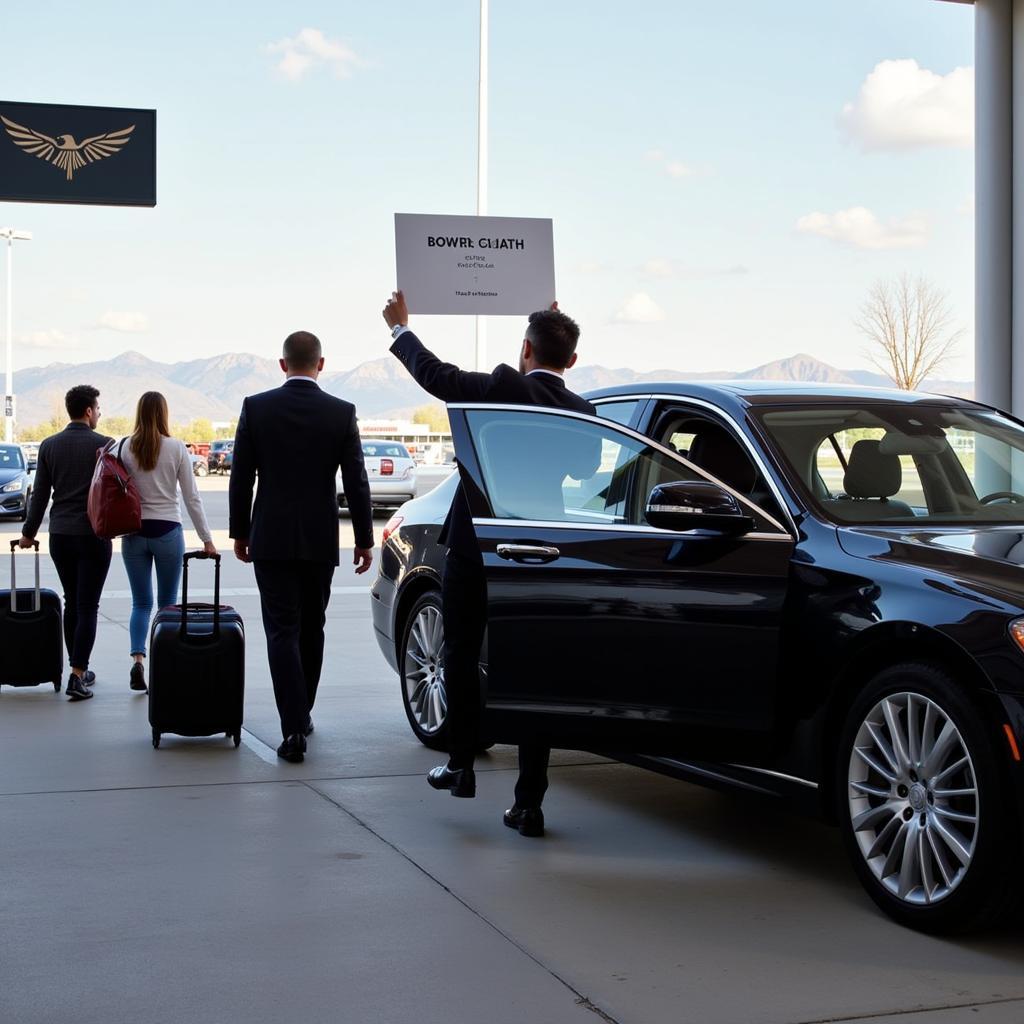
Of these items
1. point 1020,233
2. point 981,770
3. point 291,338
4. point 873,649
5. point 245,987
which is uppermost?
point 1020,233

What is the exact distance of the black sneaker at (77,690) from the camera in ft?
27.6

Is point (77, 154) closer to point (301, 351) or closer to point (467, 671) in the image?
point (301, 351)

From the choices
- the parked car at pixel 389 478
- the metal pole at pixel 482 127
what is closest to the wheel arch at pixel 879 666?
the metal pole at pixel 482 127

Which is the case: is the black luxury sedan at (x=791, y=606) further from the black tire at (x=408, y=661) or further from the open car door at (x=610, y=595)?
the black tire at (x=408, y=661)

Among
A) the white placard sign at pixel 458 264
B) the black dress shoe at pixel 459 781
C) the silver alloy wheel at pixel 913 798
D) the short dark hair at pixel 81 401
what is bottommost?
the black dress shoe at pixel 459 781

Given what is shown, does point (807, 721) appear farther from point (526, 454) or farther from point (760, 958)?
point (526, 454)

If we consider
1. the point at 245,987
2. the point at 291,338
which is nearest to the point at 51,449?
the point at 291,338

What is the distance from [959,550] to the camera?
4492mm

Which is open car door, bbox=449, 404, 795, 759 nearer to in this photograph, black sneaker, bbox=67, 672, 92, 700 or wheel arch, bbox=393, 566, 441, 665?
wheel arch, bbox=393, 566, 441, 665

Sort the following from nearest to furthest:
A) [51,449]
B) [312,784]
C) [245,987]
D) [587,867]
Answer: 1. [245,987]
2. [587,867]
3. [312,784]
4. [51,449]

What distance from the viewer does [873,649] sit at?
4473 mm

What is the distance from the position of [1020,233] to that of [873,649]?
7.93 m

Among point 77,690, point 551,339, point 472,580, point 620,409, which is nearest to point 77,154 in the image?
point 77,690

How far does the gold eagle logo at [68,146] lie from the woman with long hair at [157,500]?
7079 mm
